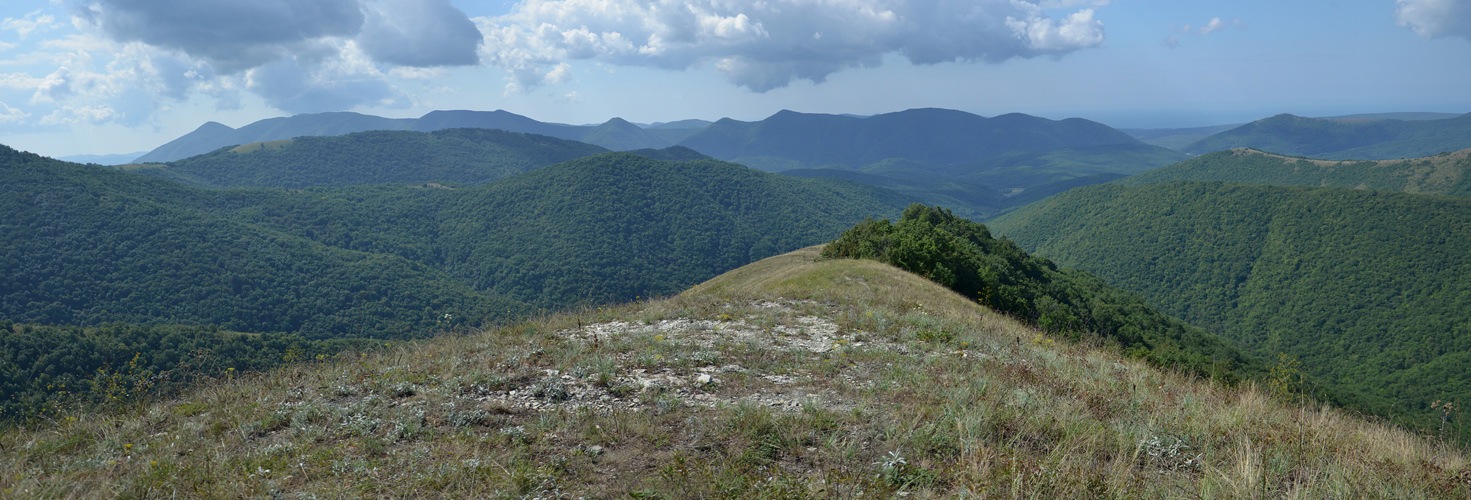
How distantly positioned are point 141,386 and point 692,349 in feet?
23.5

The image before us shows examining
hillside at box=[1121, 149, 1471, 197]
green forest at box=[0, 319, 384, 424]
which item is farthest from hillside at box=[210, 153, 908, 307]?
hillside at box=[1121, 149, 1471, 197]

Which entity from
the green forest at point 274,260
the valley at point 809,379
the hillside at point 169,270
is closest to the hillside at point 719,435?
the valley at point 809,379

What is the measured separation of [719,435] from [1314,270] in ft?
478

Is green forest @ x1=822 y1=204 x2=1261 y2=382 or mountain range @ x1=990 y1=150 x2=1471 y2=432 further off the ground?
green forest @ x1=822 y1=204 x2=1261 y2=382

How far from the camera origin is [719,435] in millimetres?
5664

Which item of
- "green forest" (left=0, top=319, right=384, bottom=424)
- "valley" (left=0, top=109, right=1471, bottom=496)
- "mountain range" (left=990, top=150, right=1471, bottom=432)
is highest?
"valley" (left=0, top=109, right=1471, bottom=496)

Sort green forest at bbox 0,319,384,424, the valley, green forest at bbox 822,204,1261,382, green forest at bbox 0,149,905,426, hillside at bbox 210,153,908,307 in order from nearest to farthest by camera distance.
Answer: the valley → green forest at bbox 822,204,1261,382 → green forest at bbox 0,319,384,424 → green forest at bbox 0,149,905,426 → hillside at bbox 210,153,908,307

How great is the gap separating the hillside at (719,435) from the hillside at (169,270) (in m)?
→ 83.7

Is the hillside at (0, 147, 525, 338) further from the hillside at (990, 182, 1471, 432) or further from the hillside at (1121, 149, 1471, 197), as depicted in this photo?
the hillside at (1121, 149, 1471, 197)

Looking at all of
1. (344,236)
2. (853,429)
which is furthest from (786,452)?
(344,236)

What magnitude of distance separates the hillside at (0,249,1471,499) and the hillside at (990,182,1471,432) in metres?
74.7

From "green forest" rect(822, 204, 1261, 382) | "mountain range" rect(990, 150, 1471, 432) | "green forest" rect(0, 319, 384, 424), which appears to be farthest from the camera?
"mountain range" rect(990, 150, 1471, 432)

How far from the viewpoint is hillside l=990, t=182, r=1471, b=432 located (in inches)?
3120

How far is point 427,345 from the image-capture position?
10.2m
